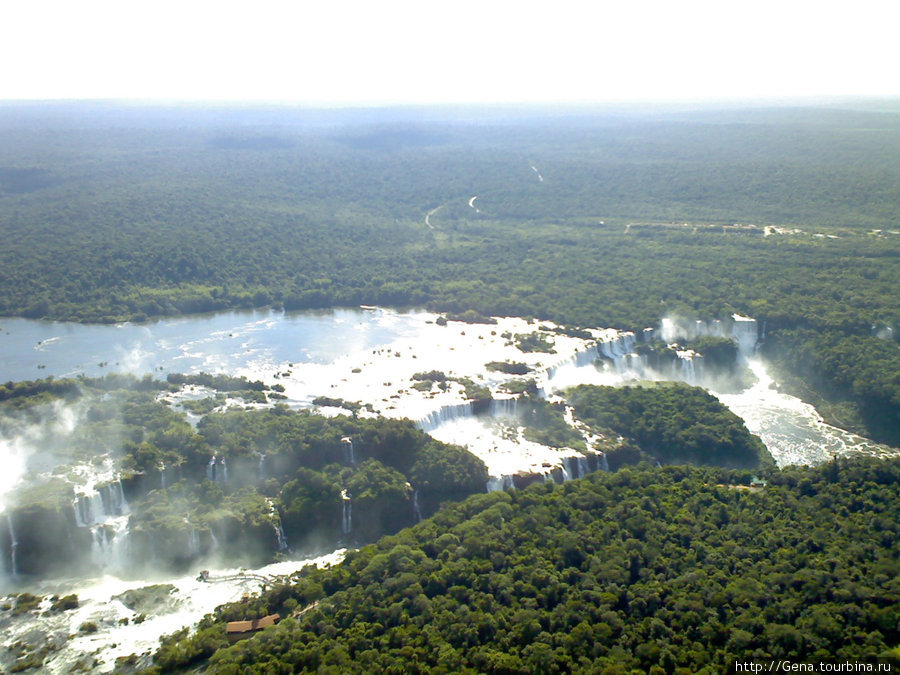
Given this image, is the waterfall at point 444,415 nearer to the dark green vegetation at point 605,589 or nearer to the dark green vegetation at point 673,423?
the dark green vegetation at point 673,423

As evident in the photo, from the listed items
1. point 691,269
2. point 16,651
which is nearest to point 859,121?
point 691,269

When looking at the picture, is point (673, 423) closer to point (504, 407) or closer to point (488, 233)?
point (504, 407)

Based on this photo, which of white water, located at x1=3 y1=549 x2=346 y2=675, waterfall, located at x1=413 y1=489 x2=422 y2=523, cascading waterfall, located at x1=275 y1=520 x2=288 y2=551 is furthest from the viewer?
waterfall, located at x1=413 y1=489 x2=422 y2=523

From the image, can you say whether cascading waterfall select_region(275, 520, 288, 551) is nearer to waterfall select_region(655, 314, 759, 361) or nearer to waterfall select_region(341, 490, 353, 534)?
waterfall select_region(341, 490, 353, 534)

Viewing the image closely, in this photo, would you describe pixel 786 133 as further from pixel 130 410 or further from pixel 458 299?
pixel 130 410

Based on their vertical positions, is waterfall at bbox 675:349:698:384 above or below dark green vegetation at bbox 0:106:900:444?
below

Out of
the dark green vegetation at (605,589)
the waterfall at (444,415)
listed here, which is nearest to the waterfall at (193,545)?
the dark green vegetation at (605,589)

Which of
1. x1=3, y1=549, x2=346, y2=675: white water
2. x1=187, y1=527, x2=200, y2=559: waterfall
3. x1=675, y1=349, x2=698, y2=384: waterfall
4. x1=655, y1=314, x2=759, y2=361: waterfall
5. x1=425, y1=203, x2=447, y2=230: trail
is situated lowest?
x1=3, y1=549, x2=346, y2=675: white water

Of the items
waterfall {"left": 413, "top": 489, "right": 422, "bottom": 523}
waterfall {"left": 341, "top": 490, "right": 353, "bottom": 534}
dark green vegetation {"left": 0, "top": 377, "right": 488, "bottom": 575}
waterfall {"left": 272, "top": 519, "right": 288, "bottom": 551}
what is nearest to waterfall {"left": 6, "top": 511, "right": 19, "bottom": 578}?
dark green vegetation {"left": 0, "top": 377, "right": 488, "bottom": 575}
